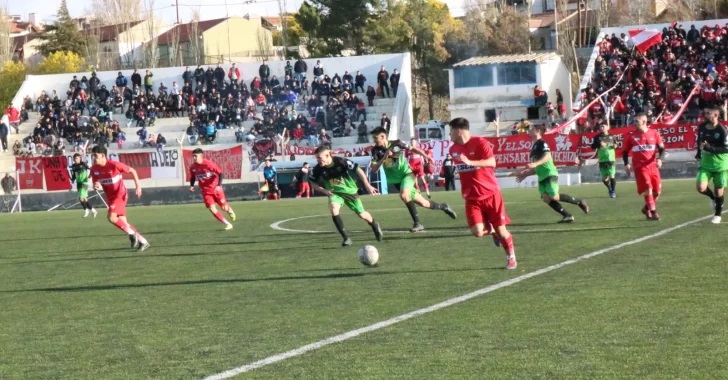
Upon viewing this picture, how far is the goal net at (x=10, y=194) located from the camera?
150 ft

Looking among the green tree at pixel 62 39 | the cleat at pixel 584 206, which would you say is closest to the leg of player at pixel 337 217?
the cleat at pixel 584 206

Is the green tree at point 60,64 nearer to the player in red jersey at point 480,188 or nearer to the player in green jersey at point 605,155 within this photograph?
the player in green jersey at point 605,155

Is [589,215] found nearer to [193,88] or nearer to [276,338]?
[276,338]

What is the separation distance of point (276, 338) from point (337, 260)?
21.4 ft

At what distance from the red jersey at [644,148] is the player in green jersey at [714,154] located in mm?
1309

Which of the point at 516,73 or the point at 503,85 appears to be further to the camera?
the point at 503,85

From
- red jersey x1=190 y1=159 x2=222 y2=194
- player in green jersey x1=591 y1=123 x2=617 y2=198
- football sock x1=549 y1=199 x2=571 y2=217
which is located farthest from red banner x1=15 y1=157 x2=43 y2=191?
football sock x1=549 y1=199 x2=571 y2=217

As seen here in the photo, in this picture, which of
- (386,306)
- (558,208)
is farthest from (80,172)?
(386,306)

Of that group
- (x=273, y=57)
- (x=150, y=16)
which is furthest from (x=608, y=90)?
(x=150, y=16)

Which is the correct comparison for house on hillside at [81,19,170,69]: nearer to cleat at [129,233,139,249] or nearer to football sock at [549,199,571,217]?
cleat at [129,233,139,249]

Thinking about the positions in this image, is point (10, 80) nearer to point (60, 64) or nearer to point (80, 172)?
point (60, 64)

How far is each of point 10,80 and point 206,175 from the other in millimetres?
73305

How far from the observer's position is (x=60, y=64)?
93938mm

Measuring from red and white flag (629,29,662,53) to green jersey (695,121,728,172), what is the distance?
36606 millimetres
